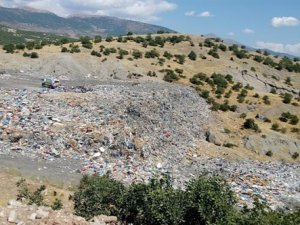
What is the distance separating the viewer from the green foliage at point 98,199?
1848cm

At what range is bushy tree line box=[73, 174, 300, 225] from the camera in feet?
55.2

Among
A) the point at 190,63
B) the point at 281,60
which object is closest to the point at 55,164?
the point at 190,63

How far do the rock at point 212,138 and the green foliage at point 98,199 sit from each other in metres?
22.0

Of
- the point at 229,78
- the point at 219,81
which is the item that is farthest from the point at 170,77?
the point at 229,78

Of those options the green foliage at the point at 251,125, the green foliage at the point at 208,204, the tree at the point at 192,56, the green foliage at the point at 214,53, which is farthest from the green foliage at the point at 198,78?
the green foliage at the point at 208,204

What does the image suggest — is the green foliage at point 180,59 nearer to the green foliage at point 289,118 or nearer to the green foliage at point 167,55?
the green foliage at point 167,55

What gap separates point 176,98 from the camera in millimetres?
45125

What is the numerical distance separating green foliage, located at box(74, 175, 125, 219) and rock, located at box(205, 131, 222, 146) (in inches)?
868

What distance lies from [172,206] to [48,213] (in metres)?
4.56

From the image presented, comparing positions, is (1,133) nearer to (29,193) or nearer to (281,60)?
(29,193)

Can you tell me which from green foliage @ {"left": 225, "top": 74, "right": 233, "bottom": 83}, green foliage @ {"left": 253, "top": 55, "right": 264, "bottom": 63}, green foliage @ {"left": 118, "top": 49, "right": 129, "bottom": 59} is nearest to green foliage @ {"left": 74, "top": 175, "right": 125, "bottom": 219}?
green foliage @ {"left": 118, "top": 49, "right": 129, "bottom": 59}

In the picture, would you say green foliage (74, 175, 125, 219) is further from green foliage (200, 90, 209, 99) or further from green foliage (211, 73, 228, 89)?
green foliage (211, 73, 228, 89)

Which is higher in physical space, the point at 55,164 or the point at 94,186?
the point at 94,186

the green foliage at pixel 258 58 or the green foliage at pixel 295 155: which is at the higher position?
the green foliage at pixel 258 58
